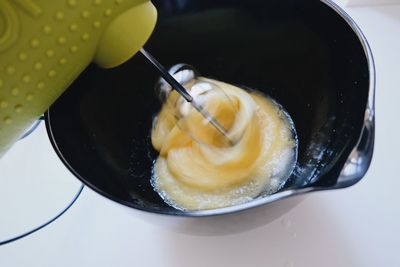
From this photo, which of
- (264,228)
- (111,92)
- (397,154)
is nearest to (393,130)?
(397,154)

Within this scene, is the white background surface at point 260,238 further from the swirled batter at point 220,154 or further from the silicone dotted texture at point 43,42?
the silicone dotted texture at point 43,42

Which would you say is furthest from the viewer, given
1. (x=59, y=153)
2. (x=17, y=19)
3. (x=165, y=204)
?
(x=165, y=204)

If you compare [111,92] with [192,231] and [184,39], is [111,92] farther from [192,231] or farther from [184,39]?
[192,231]

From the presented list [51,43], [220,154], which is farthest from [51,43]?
[220,154]

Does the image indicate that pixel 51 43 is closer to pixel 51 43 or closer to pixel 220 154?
pixel 51 43

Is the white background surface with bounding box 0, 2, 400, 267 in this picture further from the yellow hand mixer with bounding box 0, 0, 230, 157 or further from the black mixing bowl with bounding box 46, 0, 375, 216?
the yellow hand mixer with bounding box 0, 0, 230, 157

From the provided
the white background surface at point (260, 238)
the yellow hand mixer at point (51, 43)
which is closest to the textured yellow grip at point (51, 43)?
the yellow hand mixer at point (51, 43)

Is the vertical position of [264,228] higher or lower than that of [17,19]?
lower
